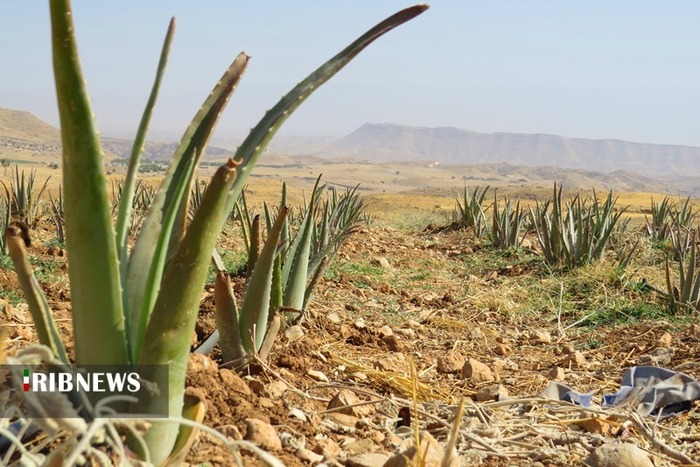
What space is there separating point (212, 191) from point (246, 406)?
84 cm

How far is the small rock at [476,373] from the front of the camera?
3.07m

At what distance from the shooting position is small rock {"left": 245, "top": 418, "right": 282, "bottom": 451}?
1.81m

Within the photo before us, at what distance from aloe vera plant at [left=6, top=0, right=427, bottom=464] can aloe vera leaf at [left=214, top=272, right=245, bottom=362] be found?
0.68 m

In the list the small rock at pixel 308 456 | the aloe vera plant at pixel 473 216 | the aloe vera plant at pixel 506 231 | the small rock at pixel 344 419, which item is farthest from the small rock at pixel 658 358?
the aloe vera plant at pixel 473 216

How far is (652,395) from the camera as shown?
8.69 ft

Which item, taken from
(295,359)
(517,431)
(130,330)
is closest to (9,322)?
(295,359)

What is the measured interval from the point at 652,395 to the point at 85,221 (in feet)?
7.11

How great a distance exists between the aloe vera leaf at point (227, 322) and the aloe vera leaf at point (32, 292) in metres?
0.79

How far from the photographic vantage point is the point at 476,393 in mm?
2818

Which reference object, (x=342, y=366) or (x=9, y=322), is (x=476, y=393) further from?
(x=9, y=322)

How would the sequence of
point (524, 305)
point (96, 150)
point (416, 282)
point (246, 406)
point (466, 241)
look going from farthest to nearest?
1. point (466, 241)
2. point (416, 282)
3. point (524, 305)
4. point (246, 406)
5. point (96, 150)

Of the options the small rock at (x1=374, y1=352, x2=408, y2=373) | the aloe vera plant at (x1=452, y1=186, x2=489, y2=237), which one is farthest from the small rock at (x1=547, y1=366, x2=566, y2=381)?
the aloe vera plant at (x1=452, y1=186, x2=489, y2=237)

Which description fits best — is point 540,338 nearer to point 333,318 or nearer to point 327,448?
point 333,318

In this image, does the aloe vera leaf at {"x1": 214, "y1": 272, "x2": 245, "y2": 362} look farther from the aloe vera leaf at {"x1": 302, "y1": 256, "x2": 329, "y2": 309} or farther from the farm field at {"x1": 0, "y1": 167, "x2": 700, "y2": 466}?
the aloe vera leaf at {"x1": 302, "y1": 256, "x2": 329, "y2": 309}
